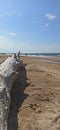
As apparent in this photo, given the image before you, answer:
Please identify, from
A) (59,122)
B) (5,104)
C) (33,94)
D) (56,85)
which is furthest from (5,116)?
(56,85)

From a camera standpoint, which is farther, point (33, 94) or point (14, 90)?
point (14, 90)

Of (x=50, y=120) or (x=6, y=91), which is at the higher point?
(x=6, y=91)

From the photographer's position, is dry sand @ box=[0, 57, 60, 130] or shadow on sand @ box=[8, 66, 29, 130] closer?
dry sand @ box=[0, 57, 60, 130]

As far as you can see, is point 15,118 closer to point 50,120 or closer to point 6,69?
point 50,120

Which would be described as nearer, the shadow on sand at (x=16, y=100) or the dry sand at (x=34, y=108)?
the dry sand at (x=34, y=108)

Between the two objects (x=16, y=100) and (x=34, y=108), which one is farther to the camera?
(x=16, y=100)

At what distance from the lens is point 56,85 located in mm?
10109

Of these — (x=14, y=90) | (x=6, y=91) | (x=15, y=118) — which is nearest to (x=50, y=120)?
(x=15, y=118)

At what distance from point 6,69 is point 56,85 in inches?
94.7

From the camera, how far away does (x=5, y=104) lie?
19.0 feet

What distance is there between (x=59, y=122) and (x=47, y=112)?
0.63 metres

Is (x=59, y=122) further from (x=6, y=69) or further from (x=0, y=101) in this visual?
(x=6, y=69)

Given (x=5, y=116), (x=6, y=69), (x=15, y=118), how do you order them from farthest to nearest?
(x=6, y=69), (x=15, y=118), (x=5, y=116)

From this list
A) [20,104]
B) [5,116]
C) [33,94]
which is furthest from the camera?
[33,94]
